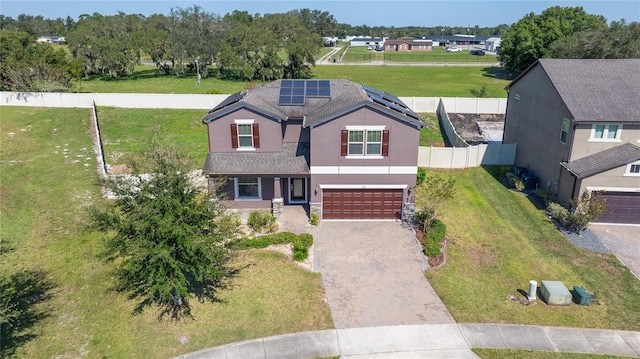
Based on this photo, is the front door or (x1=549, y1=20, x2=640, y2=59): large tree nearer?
the front door

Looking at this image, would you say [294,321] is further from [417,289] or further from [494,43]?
[494,43]

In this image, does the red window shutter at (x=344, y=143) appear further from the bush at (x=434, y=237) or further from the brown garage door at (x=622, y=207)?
the brown garage door at (x=622, y=207)

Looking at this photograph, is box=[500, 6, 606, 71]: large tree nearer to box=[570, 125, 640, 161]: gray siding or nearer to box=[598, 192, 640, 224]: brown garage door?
box=[570, 125, 640, 161]: gray siding

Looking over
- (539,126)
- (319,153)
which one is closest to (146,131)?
(319,153)

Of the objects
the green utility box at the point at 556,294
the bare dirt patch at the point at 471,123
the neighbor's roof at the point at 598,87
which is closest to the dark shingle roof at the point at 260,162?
the green utility box at the point at 556,294

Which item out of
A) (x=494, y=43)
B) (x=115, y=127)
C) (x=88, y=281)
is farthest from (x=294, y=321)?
(x=494, y=43)

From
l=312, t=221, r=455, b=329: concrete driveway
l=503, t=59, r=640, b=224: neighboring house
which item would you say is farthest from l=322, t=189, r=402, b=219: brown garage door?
l=503, t=59, r=640, b=224: neighboring house
